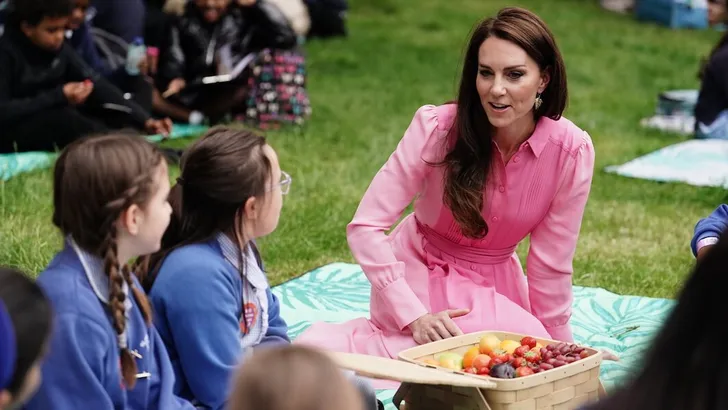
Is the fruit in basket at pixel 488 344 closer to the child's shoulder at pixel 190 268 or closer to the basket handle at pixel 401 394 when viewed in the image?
the basket handle at pixel 401 394

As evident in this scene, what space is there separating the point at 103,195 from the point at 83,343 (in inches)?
14.0

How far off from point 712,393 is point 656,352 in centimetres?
10

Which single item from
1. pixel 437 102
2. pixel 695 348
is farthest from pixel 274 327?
pixel 437 102

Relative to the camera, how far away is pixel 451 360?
3.34 metres

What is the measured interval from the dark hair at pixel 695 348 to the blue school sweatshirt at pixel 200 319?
1.48 meters

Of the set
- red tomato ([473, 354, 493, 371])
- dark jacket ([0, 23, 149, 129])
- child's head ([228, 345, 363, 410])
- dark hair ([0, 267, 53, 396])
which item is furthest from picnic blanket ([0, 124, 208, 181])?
child's head ([228, 345, 363, 410])

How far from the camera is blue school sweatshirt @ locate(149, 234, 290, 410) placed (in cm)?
306

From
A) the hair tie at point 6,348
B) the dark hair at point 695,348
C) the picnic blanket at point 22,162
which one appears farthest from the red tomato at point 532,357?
the picnic blanket at point 22,162

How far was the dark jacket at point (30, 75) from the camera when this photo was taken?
21.9 ft

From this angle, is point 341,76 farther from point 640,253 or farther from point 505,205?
point 505,205

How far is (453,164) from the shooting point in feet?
12.5

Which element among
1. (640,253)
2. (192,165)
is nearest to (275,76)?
(640,253)

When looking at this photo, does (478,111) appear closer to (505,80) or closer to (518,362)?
(505,80)

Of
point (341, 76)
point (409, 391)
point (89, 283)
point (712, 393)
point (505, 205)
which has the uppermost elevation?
point (712, 393)
